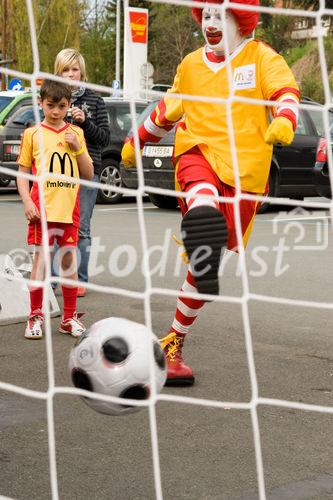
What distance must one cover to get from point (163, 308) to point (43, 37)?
29.2 metres

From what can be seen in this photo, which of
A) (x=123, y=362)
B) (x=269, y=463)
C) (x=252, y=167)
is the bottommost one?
(x=269, y=463)

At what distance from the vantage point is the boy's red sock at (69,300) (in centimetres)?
566

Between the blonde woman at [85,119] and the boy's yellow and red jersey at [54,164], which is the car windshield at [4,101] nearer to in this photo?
the blonde woman at [85,119]

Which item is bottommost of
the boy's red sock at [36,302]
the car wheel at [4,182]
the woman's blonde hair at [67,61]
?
→ the car wheel at [4,182]

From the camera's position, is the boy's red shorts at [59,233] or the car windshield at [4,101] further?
the car windshield at [4,101]

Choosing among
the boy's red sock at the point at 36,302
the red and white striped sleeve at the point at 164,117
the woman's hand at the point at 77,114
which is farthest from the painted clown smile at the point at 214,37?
the boy's red sock at the point at 36,302

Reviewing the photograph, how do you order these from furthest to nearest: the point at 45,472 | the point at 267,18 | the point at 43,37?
1. the point at 267,18
2. the point at 43,37
3. the point at 45,472

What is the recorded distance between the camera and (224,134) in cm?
477

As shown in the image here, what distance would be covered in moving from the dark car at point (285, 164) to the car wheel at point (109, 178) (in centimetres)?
89

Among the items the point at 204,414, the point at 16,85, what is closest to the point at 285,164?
the point at 204,414

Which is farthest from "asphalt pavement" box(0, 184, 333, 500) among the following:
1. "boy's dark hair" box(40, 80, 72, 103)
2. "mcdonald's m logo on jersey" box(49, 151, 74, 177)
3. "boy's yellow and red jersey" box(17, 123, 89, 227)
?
"boy's dark hair" box(40, 80, 72, 103)

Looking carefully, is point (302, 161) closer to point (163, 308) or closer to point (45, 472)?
point (163, 308)

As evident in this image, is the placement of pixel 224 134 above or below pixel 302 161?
above

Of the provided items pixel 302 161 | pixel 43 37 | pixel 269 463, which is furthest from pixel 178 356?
pixel 43 37
